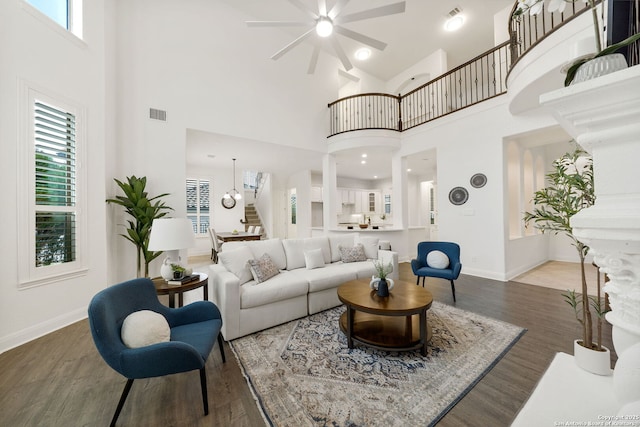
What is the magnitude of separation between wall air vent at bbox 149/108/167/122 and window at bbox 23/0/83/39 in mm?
1118

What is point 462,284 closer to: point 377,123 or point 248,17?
point 377,123

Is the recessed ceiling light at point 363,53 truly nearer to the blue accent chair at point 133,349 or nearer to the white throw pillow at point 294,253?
the white throw pillow at point 294,253

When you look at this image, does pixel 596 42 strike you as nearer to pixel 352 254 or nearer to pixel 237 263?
pixel 237 263

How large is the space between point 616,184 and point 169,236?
2.83 meters

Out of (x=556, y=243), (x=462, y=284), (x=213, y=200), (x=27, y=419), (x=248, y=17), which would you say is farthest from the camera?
(x=213, y=200)

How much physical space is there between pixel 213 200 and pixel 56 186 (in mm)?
5357

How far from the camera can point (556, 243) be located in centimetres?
586

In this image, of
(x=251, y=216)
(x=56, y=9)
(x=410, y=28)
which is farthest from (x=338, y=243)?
(x=251, y=216)

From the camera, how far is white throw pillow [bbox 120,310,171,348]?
1490 mm

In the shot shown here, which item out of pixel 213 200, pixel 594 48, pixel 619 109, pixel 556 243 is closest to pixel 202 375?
pixel 619 109

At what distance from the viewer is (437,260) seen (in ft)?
11.6

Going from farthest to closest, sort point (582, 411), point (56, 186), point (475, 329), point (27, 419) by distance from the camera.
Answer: point (56, 186) → point (475, 329) → point (27, 419) → point (582, 411)

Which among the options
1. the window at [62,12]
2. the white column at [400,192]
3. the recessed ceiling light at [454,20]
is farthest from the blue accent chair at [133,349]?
the recessed ceiling light at [454,20]

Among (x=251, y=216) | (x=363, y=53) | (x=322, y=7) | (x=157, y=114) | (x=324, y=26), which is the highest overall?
(x=363, y=53)
